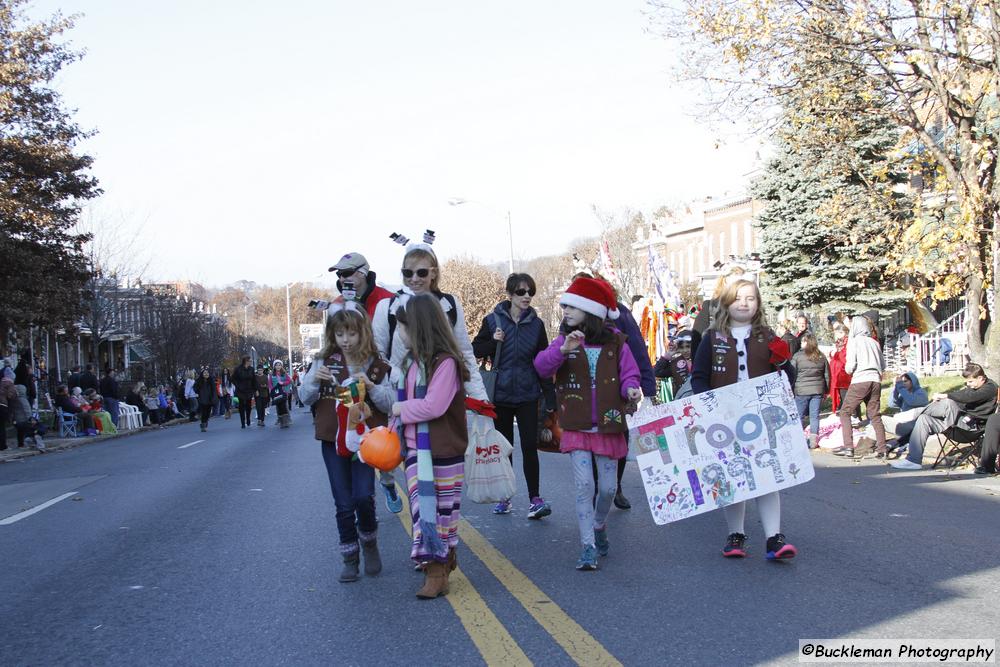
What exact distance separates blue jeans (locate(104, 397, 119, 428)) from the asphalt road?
1935 cm

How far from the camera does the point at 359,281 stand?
724 cm

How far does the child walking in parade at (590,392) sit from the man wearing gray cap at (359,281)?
1322 mm

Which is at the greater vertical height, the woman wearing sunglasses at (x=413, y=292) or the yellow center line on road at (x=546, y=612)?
the woman wearing sunglasses at (x=413, y=292)

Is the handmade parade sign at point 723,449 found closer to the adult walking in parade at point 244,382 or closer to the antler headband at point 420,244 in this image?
the antler headband at point 420,244

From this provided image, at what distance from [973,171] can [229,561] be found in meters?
12.3

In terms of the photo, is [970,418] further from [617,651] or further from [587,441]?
[617,651]

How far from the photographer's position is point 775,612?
17.4ft

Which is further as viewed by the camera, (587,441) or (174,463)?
(174,463)

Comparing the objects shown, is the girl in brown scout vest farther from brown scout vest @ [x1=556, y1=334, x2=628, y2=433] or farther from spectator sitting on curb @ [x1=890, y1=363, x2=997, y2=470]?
spectator sitting on curb @ [x1=890, y1=363, x2=997, y2=470]

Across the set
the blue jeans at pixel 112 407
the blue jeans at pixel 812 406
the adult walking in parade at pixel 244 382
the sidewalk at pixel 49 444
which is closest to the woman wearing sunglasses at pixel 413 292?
the blue jeans at pixel 812 406

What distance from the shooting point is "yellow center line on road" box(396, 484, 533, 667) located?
470cm

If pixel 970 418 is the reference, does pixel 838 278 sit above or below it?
above

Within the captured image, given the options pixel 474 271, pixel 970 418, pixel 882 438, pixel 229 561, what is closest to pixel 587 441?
pixel 229 561

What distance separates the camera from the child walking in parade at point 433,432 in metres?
5.80
